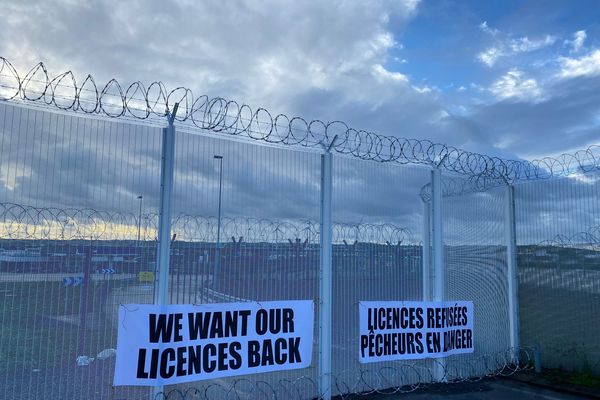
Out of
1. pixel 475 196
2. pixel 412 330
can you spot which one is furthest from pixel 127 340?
pixel 475 196

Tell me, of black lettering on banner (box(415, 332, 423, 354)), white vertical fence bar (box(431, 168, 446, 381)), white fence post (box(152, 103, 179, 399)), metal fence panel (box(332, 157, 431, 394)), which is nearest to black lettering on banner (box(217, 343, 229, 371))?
white fence post (box(152, 103, 179, 399))

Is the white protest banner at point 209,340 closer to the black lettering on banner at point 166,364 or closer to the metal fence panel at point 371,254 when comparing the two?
the black lettering on banner at point 166,364

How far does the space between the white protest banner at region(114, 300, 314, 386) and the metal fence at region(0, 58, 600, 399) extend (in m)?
0.17

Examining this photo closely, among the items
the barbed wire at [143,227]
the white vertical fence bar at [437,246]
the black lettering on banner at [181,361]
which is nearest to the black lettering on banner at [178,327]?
the black lettering on banner at [181,361]

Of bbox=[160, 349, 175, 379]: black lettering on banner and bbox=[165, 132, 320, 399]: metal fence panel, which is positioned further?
bbox=[165, 132, 320, 399]: metal fence panel

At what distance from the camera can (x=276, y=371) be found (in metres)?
6.83

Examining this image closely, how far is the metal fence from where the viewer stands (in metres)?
5.53

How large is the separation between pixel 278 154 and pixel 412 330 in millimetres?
3384

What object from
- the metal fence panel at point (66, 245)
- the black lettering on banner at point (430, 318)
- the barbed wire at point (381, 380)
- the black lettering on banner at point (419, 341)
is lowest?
the barbed wire at point (381, 380)

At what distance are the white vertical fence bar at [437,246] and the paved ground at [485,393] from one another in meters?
0.32

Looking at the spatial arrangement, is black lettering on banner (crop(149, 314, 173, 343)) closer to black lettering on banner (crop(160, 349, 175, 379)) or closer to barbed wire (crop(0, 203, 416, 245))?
black lettering on banner (crop(160, 349, 175, 379))

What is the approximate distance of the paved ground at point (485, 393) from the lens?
7.77m

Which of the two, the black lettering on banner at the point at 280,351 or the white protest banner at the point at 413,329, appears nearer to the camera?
the black lettering on banner at the point at 280,351

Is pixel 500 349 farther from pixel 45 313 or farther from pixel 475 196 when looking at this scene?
pixel 45 313
